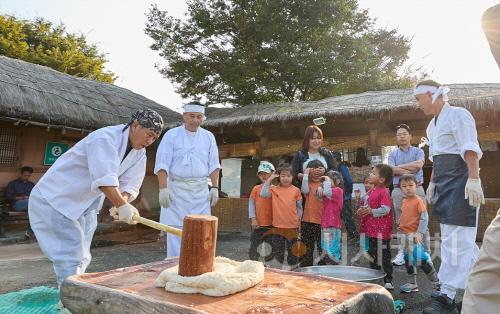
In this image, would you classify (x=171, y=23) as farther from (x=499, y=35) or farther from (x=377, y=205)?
(x=499, y=35)

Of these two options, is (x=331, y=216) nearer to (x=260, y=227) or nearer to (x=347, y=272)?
(x=260, y=227)

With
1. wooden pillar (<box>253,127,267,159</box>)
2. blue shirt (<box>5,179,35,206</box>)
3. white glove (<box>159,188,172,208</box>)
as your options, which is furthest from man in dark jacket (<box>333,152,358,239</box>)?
blue shirt (<box>5,179,35,206</box>)

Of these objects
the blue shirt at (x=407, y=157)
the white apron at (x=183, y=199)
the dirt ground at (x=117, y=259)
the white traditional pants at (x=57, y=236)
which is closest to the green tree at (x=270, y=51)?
the dirt ground at (x=117, y=259)

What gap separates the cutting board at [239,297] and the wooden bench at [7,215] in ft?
22.5

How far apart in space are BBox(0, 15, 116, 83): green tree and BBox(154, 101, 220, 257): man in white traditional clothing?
710 inches

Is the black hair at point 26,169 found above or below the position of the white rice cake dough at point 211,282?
above

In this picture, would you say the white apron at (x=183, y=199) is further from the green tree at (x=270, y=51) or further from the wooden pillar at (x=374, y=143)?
the green tree at (x=270, y=51)

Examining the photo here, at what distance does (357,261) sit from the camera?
17.4 ft

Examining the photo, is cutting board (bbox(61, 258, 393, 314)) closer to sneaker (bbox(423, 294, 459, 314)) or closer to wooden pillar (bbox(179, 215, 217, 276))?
wooden pillar (bbox(179, 215, 217, 276))

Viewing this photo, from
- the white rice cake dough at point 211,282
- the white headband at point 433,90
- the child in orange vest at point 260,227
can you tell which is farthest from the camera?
the child in orange vest at point 260,227

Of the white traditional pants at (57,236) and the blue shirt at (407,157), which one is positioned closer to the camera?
the white traditional pants at (57,236)

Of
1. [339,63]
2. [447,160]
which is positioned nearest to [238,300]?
[447,160]

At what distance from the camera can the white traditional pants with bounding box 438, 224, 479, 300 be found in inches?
114

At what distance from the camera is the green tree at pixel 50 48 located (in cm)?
1861
